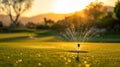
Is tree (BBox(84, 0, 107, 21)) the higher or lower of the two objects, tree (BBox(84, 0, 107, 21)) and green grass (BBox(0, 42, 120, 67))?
the lower

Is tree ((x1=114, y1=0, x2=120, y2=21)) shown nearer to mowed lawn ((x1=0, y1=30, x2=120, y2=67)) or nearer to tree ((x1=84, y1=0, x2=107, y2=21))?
tree ((x1=84, y1=0, x2=107, y2=21))

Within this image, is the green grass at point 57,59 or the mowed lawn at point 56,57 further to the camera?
the mowed lawn at point 56,57

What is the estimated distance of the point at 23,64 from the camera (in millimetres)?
13523

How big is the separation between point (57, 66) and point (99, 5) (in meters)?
107

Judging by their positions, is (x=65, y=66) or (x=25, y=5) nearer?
(x=65, y=66)

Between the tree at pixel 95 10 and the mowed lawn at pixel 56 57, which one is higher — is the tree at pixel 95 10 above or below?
below

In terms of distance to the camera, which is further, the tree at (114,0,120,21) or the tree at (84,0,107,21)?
the tree at (84,0,107,21)

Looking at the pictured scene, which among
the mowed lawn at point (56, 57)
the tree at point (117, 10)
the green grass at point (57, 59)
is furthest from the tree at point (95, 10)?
the green grass at point (57, 59)

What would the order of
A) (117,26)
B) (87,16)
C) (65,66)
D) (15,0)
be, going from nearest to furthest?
1. (65,66)
2. (117,26)
3. (15,0)
4. (87,16)

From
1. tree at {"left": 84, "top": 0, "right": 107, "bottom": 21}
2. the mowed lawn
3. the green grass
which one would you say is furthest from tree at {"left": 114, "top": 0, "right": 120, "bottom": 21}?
the green grass

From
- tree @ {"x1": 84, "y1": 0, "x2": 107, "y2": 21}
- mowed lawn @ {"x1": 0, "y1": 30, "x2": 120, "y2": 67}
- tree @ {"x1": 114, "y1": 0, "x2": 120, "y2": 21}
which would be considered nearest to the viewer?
mowed lawn @ {"x1": 0, "y1": 30, "x2": 120, "y2": 67}

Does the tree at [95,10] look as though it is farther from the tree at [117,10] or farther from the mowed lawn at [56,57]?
the mowed lawn at [56,57]

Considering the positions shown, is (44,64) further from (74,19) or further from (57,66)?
(74,19)

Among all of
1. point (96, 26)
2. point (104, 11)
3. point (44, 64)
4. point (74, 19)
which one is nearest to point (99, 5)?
point (104, 11)
